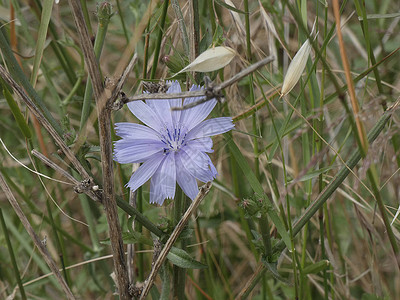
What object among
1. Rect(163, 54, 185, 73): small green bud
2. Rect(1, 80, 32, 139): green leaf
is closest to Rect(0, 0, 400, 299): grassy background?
Rect(163, 54, 185, 73): small green bud

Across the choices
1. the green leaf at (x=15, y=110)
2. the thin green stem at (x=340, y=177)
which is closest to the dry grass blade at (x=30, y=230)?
the green leaf at (x=15, y=110)

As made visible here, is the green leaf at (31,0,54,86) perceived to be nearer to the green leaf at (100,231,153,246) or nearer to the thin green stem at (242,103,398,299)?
the green leaf at (100,231,153,246)

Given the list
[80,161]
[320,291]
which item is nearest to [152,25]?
[80,161]

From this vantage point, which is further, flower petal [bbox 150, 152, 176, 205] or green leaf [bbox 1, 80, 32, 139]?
green leaf [bbox 1, 80, 32, 139]

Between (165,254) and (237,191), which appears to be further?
(237,191)

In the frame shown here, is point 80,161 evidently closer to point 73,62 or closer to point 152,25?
point 152,25
